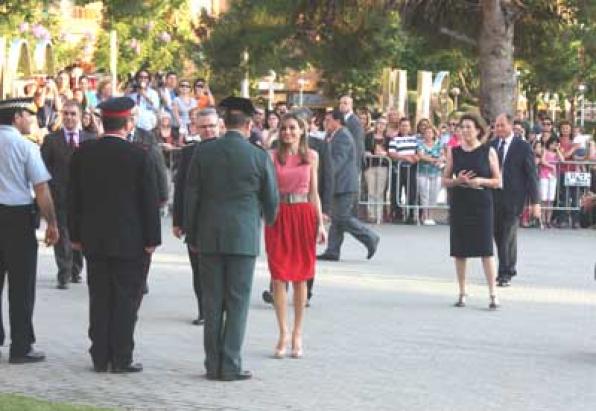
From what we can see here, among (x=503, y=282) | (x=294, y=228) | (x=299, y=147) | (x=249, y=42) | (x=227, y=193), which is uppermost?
(x=249, y=42)

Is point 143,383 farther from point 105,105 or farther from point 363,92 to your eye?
point 363,92

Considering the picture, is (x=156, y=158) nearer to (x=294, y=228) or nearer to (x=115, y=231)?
(x=294, y=228)

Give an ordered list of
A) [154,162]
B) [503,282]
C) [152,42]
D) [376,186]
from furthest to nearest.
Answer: [152,42] → [376,186] → [503,282] → [154,162]

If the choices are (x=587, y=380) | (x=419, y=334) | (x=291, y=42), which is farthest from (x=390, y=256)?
(x=291, y=42)

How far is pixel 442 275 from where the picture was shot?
16531 millimetres

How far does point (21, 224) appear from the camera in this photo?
10.5 meters

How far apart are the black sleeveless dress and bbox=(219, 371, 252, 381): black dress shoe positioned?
429 centimetres

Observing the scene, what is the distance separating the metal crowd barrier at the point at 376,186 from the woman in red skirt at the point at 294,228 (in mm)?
12528

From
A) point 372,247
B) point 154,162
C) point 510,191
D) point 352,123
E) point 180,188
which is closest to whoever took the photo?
point 154,162

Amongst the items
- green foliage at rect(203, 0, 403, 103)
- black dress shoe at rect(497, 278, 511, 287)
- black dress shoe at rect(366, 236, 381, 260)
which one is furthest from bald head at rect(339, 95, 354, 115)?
green foliage at rect(203, 0, 403, 103)

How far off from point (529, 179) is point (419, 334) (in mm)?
4077

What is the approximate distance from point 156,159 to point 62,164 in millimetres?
3438

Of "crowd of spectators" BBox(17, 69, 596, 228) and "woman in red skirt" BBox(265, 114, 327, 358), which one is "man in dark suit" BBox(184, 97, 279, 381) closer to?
"woman in red skirt" BBox(265, 114, 327, 358)

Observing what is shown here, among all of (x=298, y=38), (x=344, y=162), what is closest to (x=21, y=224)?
(x=344, y=162)
